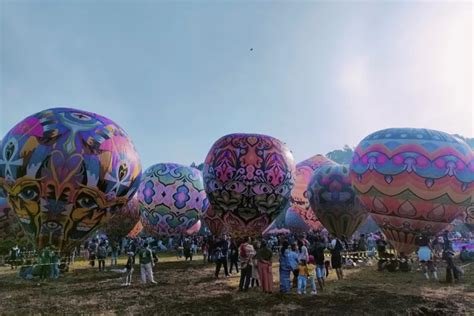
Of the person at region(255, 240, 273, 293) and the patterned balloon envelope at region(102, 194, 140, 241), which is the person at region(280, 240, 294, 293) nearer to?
the person at region(255, 240, 273, 293)

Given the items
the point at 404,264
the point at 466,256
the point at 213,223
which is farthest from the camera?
the point at 213,223

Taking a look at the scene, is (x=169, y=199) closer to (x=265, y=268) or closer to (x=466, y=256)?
(x=265, y=268)

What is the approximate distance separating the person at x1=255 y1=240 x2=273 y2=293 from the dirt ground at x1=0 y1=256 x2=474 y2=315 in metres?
0.28

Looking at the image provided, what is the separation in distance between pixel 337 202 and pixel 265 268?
13656mm

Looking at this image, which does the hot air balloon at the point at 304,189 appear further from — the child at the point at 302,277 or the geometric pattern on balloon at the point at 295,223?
the child at the point at 302,277

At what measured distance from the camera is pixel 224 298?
32.2 feet

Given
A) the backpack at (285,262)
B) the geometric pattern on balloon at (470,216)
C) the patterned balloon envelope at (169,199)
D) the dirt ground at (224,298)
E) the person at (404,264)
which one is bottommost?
the dirt ground at (224,298)

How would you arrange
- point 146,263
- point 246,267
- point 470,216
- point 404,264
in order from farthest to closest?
point 470,216, point 404,264, point 146,263, point 246,267

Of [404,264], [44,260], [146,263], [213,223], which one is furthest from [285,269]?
[213,223]

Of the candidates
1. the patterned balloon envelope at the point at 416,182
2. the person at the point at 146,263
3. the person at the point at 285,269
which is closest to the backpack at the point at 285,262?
the person at the point at 285,269

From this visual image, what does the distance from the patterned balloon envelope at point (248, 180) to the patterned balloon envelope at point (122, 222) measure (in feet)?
41.5

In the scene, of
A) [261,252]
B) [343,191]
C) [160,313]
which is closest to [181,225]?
[343,191]

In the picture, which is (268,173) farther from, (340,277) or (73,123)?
(73,123)

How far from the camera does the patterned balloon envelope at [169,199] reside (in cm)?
2722
